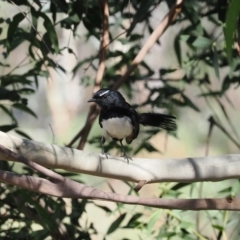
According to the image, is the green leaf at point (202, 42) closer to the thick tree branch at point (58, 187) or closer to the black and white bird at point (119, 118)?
the black and white bird at point (119, 118)

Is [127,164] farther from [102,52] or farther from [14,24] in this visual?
[102,52]

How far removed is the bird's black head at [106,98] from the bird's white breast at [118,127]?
70 millimetres

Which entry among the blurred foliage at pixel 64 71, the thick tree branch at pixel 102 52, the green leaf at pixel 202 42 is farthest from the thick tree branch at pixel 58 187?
the green leaf at pixel 202 42

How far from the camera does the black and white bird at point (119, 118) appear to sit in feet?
9.24

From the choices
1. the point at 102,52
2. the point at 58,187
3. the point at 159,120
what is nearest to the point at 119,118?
the point at 159,120

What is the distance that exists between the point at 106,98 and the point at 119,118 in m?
0.10

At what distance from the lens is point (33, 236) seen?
2.72 metres

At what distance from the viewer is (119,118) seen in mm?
2850

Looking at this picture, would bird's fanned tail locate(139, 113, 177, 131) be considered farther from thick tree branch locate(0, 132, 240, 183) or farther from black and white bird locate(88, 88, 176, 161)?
thick tree branch locate(0, 132, 240, 183)

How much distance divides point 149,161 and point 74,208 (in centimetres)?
108

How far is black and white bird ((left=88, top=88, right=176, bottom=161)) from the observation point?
2.82m

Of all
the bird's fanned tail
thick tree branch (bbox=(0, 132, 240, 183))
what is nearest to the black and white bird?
the bird's fanned tail

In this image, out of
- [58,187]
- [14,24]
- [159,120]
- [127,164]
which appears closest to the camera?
[58,187]

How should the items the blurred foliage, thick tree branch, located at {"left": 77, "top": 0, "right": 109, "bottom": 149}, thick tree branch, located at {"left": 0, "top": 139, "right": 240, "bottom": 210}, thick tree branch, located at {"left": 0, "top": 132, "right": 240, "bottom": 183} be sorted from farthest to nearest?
thick tree branch, located at {"left": 77, "top": 0, "right": 109, "bottom": 149} < the blurred foliage < thick tree branch, located at {"left": 0, "top": 132, "right": 240, "bottom": 183} < thick tree branch, located at {"left": 0, "top": 139, "right": 240, "bottom": 210}
